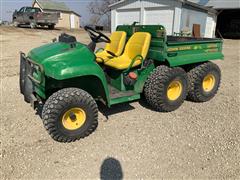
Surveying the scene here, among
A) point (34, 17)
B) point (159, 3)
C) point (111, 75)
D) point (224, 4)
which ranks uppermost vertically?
point (224, 4)

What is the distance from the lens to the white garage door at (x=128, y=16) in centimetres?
1731

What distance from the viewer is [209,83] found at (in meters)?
4.86

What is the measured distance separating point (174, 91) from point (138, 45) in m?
1.06

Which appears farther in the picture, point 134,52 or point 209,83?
point 209,83

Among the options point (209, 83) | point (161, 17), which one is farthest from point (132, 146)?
point (161, 17)

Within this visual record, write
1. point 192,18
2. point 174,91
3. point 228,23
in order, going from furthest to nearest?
point 228,23, point 192,18, point 174,91

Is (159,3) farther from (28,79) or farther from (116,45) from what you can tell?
(28,79)

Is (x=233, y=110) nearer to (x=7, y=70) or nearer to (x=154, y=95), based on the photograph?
(x=154, y=95)

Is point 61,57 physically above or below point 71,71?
above

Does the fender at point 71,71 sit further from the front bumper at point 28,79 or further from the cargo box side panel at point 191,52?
the cargo box side panel at point 191,52

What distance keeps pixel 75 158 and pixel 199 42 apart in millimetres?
3053

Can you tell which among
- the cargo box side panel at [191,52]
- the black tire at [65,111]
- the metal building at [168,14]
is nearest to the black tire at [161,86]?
the cargo box side panel at [191,52]

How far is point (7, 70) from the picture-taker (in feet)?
22.5

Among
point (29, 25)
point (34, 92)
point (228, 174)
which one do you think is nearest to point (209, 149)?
point (228, 174)
